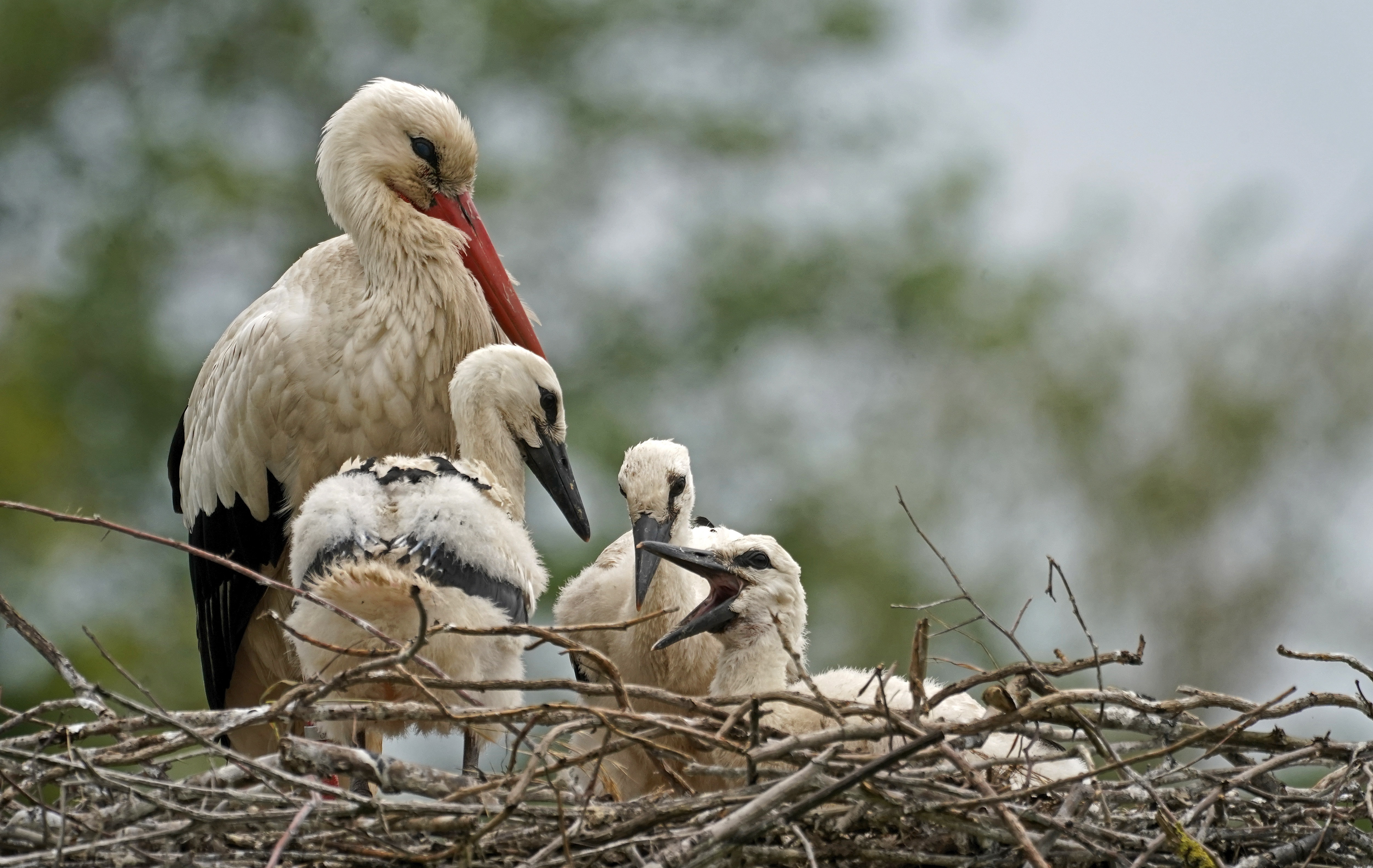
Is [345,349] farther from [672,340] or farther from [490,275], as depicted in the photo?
[672,340]

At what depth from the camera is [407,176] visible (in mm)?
4016

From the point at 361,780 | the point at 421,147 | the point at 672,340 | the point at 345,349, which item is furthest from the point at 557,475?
the point at 672,340

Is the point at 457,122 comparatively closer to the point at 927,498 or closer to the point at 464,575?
the point at 464,575

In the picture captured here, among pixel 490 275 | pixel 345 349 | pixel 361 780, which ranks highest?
pixel 490 275

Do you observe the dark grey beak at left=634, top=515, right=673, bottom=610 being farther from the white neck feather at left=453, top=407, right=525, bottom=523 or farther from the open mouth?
the white neck feather at left=453, top=407, right=525, bottom=523

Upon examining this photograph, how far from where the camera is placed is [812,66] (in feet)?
46.6

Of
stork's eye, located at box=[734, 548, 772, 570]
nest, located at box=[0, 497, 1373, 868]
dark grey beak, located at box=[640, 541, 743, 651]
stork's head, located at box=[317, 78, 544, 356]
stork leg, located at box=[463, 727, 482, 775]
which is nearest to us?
nest, located at box=[0, 497, 1373, 868]

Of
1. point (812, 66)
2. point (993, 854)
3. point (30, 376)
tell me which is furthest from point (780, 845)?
point (812, 66)

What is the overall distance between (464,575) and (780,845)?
72 centimetres

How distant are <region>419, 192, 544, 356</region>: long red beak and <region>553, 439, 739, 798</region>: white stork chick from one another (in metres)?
0.59

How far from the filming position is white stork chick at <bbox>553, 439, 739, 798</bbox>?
344cm

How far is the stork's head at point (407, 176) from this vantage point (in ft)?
13.0

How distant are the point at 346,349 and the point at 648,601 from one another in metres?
0.98

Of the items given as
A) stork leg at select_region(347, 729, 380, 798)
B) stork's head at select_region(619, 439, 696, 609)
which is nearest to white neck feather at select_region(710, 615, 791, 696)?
stork's head at select_region(619, 439, 696, 609)
